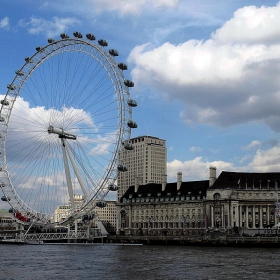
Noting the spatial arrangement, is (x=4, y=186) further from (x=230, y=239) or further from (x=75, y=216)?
(x=230, y=239)

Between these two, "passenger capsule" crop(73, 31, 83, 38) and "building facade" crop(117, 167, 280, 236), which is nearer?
"passenger capsule" crop(73, 31, 83, 38)

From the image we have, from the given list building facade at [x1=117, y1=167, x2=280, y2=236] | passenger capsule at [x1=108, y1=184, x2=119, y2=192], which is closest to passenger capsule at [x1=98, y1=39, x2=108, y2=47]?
passenger capsule at [x1=108, y1=184, x2=119, y2=192]

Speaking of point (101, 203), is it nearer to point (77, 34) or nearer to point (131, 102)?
point (131, 102)

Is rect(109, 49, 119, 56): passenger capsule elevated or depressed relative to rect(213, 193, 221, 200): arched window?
elevated

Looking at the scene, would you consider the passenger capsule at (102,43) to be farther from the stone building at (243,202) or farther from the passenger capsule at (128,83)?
the stone building at (243,202)

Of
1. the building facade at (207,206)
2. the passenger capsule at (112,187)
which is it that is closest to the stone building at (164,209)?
the building facade at (207,206)

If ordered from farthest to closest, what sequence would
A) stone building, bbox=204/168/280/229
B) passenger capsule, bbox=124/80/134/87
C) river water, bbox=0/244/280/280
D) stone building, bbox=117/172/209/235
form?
stone building, bbox=117/172/209/235
stone building, bbox=204/168/280/229
passenger capsule, bbox=124/80/134/87
river water, bbox=0/244/280/280

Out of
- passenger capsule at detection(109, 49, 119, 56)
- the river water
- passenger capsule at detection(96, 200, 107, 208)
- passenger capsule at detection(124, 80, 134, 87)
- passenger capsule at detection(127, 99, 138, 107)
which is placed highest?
passenger capsule at detection(109, 49, 119, 56)

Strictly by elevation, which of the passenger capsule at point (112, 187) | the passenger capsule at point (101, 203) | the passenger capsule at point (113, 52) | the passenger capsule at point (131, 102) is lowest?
the passenger capsule at point (101, 203)

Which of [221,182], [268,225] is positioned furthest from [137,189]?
[268,225]

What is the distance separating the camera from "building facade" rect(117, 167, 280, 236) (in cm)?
13088

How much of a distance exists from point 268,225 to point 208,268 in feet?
258

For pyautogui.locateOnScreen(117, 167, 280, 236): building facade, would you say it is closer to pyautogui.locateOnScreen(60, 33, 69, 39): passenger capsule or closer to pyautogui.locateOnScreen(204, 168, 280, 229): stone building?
pyautogui.locateOnScreen(204, 168, 280, 229): stone building

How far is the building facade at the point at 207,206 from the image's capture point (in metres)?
131
